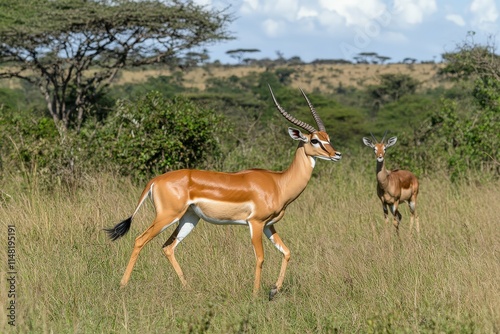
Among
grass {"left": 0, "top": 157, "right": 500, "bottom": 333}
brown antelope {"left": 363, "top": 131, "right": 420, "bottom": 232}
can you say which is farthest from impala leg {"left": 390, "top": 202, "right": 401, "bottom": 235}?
grass {"left": 0, "top": 157, "right": 500, "bottom": 333}

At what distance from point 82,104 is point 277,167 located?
27.6 feet

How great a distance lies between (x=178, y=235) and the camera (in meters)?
5.89

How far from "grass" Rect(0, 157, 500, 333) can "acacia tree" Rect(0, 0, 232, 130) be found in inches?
388

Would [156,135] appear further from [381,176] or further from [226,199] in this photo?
[226,199]

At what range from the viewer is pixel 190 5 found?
18266mm

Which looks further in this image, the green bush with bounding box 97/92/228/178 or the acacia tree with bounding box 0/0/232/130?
the acacia tree with bounding box 0/0/232/130

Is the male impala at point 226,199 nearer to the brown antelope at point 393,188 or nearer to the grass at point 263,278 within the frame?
the grass at point 263,278

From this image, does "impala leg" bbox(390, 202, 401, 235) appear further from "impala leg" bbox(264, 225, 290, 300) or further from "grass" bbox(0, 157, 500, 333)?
"impala leg" bbox(264, 225, 290, 300)

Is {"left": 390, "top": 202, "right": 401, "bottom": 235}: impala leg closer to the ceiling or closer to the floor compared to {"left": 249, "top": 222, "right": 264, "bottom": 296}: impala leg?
closer to the floor

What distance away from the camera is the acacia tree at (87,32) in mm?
17156

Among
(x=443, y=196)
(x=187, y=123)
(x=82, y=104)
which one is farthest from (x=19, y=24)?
(x=443, y=196)

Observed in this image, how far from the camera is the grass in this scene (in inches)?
178

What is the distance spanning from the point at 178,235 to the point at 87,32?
13.0m

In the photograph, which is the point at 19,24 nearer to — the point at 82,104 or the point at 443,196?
the point at 82,104
